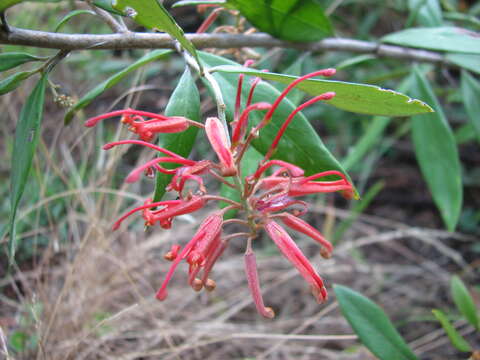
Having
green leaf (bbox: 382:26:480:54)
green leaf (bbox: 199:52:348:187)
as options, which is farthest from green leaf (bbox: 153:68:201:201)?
green leaf (bbox: 382:26:480:54)

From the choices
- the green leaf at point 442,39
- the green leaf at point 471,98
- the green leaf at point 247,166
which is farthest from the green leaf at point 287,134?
the green leaf at point 471,98

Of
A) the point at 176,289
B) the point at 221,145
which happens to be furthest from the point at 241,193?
the point at 176,289

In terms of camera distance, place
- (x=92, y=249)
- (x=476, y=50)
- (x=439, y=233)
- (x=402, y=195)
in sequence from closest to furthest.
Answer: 1. (x=476, y=50)
2. (x=92, y=249)
3. (x=439, y=233)
4. (x=402, y=195)

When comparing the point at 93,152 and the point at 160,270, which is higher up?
the point at 93,152

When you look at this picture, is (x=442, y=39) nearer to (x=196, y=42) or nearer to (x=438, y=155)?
(x=438, y=155)

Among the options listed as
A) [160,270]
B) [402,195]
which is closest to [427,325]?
[402,195]

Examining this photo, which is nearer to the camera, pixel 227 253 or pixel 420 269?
pixel 420 269

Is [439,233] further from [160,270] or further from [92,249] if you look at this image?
[92,249]
